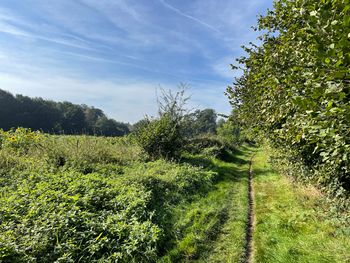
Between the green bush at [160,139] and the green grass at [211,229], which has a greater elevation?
the green bush at [160,139]

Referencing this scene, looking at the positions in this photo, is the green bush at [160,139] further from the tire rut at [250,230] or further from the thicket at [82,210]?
the tire rut at [250,230]

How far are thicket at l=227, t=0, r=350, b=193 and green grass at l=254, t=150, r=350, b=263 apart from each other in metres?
1.03

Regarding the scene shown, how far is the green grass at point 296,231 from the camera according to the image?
232 inches

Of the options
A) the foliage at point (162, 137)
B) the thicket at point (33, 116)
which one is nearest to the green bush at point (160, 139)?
the foliage at point (162, 137)

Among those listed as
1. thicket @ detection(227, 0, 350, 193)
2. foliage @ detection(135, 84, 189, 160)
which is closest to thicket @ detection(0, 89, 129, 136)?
foliage @ detection(135, 84, 189, 160)

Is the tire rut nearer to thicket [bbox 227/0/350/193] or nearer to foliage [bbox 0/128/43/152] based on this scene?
thicket [bbox 227/0/350/193]

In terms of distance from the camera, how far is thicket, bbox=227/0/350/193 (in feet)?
10.1

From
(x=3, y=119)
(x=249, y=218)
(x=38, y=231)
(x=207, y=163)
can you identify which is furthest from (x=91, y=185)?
(x=3, y=119)

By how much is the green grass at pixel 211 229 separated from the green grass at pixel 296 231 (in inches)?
21.2

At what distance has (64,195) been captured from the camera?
666 centimetres

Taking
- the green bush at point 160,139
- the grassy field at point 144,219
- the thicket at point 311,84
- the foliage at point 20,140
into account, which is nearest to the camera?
the thicket at point 311,84

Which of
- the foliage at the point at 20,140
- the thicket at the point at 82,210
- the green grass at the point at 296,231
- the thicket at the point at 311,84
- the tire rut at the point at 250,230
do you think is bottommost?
the tire rut at the point at 250,230

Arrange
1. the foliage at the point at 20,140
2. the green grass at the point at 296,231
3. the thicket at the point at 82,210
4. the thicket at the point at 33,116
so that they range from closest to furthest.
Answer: the thicket at the point at 82,210
the green grass at the point at 296,231
the foliage at the point at 20,140
the thicket at the point at 33,116

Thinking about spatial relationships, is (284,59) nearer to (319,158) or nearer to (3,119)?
(319,158)
